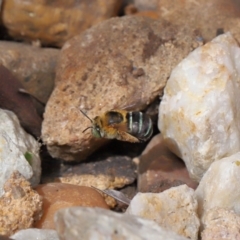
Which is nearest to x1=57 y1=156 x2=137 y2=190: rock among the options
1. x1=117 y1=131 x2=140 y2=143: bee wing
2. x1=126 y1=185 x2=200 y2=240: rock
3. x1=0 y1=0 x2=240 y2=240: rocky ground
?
x1=0 y1=0 x2=240 y2=240: rocky ground

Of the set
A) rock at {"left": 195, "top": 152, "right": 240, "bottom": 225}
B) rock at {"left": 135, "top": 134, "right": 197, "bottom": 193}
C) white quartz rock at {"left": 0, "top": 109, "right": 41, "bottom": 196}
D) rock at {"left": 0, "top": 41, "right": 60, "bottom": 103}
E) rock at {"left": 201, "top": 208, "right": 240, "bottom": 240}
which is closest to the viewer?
rock at {"left": 201, "top": 208, "right": 240, "bottom": 240}

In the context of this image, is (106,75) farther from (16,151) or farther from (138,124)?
(16,151)

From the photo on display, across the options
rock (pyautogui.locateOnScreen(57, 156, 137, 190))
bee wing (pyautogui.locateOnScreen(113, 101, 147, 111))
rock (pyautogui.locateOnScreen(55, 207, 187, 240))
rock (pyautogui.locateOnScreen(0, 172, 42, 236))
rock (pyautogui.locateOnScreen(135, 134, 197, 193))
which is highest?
rock (pyautogui.locateOnScreen(55, 207, 187, 240))

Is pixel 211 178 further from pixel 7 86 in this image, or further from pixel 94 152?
pixel 7 86

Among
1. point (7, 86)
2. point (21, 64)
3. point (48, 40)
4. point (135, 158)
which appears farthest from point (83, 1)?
point (135, 158)

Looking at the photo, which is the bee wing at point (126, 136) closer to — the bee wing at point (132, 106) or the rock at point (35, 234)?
the bee wing at point (132, 106)

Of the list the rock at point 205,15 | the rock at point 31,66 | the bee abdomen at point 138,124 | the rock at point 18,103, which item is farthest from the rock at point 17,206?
the rock at point 205,15

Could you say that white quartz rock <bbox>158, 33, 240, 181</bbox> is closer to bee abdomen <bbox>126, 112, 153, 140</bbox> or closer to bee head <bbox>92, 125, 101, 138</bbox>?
bee abdomen <bbox>126, 112, 153, 140</bbox>
